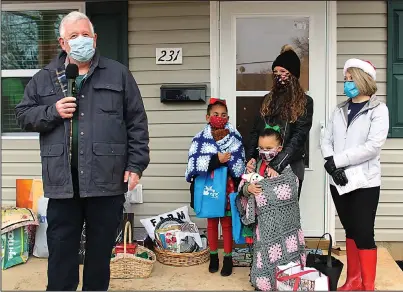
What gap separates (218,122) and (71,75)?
141 centimetres

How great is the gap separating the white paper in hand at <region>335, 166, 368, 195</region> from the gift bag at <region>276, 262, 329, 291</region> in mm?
538

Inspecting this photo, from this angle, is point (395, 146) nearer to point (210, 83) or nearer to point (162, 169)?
point (210, 83)

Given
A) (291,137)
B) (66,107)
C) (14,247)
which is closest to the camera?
(66,107)

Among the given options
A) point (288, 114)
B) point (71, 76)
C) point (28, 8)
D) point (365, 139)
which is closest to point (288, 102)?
point (288, 114)

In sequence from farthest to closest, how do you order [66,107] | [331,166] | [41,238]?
[41,238] < [331,166] < [66,107]

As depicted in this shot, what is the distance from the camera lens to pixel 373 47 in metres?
4.32

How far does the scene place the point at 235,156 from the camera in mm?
3725

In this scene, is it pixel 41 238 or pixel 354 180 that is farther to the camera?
pixel 41 238

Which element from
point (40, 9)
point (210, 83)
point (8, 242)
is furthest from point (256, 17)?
point (8, 242)

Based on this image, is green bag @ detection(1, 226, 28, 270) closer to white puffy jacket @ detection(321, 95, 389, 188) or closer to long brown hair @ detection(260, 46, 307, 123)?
long brown hair @ detection(260, 46, 307, 123)

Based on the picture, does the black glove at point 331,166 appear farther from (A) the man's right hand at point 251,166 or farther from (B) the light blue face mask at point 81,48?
(B) the light blue face mask at point 81,48

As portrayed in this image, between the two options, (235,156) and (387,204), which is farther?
(387,204)

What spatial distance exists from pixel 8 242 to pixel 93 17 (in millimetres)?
2028

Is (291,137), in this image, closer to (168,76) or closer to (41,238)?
(168,76)
